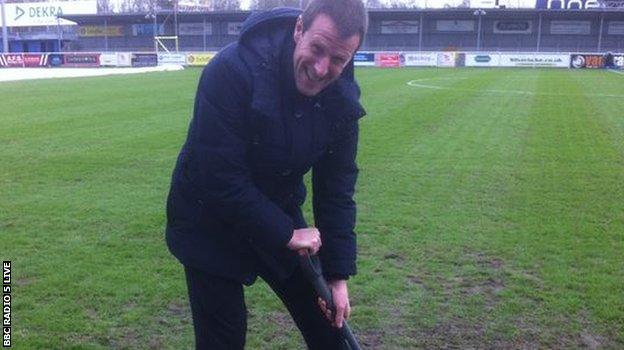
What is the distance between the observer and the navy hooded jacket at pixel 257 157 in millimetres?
2496

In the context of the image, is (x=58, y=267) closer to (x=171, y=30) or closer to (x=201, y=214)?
(x=201, y=214)

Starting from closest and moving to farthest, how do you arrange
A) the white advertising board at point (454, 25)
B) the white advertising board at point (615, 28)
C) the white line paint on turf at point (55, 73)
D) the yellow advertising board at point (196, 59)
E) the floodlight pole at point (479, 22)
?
the white line paint on turf at point (55, 73) → the yellow advertising board at point (196, 59) → the floodlight pole at point (479, 22) → the white advertising board at point (615, 28) → the white advertising board at point (454, 25)

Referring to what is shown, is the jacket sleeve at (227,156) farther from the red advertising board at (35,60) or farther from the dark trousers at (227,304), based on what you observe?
the red advertising board at (35,60)

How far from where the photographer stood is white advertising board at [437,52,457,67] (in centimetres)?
5225

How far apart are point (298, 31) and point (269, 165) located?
0.52 m

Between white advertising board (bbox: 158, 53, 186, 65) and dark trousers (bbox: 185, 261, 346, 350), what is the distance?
1998 inches

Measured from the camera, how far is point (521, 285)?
5.58 meters

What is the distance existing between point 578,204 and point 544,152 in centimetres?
387

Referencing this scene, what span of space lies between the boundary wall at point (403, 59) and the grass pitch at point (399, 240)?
38.0 meters

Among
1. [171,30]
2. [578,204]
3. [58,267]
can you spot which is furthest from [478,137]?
[171,30]

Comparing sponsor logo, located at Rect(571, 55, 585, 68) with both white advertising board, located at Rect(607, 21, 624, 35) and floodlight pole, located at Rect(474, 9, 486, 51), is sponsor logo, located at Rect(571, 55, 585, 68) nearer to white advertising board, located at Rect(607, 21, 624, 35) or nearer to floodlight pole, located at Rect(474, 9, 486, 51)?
floodlight pole, located at Rect(474, 9, 486, 51)

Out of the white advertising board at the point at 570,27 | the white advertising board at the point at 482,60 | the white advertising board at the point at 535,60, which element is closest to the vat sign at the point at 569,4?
the white advertising board at the point at 570,27

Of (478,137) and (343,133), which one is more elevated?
(343,133)

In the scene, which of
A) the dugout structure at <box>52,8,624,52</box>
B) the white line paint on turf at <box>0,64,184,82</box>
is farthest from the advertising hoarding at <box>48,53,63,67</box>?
the dugout structure at <box>52,8,624,52</box>
